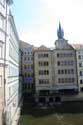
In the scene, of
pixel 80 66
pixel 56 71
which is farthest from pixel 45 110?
pixel 80 66

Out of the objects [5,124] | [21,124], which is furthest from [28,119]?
[5,124]

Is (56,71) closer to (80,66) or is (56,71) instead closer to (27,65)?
(80,66)

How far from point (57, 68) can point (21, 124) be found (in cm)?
3042

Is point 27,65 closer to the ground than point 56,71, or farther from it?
farther from it

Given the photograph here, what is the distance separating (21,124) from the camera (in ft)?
97.8

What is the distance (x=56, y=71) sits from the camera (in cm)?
5800

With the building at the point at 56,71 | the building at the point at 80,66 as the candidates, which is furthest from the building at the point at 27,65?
the building at the point at 80,66

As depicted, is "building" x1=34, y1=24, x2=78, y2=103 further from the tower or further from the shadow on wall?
the shadow on wall

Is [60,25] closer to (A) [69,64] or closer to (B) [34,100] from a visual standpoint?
(A) [69,64]

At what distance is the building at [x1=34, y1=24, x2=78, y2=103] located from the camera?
5753 cm

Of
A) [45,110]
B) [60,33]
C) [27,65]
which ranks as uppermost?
[60,33]

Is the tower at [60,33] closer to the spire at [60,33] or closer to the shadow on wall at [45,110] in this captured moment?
the spire at [60,33]

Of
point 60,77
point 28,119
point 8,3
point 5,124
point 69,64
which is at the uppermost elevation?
point 8,3

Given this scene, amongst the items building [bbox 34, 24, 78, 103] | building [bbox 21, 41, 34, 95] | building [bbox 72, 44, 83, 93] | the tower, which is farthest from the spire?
building [bbox 21, 41, 34, 95]
